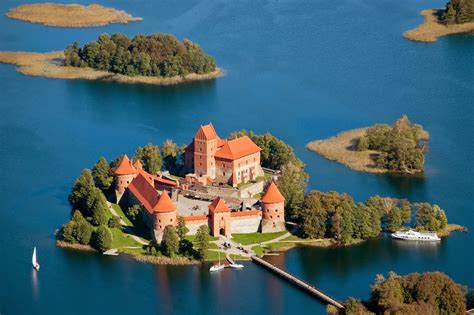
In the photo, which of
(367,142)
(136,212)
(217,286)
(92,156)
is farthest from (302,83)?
(217,286)

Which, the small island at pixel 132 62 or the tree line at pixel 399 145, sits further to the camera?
the small island at pixel 132 62

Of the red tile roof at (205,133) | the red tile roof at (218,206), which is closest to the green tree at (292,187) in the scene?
the red tile roof at (218,206)

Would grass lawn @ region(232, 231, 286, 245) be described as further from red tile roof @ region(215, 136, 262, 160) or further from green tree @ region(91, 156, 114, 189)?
green tree @ region(91, 156, 114, 189)

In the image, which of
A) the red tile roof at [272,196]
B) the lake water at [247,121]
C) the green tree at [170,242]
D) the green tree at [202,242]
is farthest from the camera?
the red tile roof at [272,196]

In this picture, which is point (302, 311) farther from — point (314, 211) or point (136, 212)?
point (136, 212)

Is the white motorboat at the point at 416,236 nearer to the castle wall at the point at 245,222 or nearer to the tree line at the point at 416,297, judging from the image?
the castle wall at the point at 245,222

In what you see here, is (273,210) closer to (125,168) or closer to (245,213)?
(245,213)

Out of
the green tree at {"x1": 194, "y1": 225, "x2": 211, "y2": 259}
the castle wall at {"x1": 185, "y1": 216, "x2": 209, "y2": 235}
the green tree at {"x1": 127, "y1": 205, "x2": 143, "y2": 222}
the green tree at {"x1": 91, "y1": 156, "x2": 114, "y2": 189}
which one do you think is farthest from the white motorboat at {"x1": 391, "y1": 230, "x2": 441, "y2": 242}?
the green tree at {"x1": 91, "y1": 156, "x2": 114, "y2": 189}
